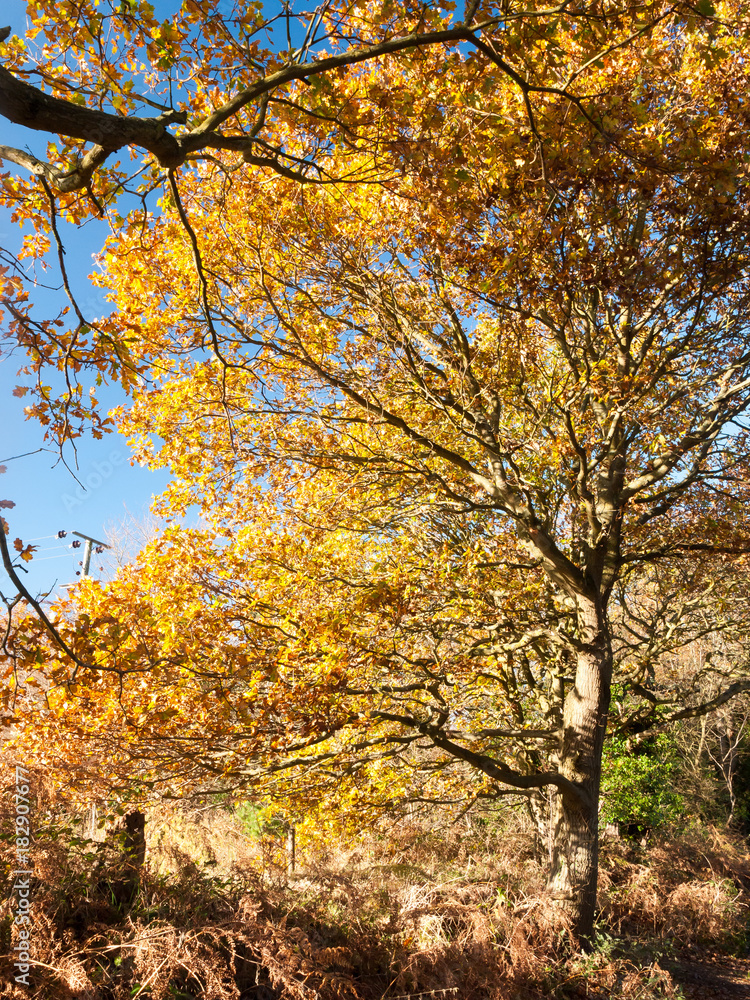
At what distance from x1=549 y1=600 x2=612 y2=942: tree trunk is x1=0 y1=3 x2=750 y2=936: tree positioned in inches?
1.3

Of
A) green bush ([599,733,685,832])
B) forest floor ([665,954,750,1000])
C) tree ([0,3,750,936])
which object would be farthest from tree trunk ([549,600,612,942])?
green bush ([599,733,685,832])

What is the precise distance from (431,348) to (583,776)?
17.1 feet

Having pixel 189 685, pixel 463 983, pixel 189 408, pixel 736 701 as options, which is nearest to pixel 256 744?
pixel 189 685

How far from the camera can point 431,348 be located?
7.04 meters

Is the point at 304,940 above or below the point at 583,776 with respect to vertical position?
below

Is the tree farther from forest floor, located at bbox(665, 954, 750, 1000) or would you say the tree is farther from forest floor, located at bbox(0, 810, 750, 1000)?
forest floor, located at bbox(665, 954, 750, 1000)

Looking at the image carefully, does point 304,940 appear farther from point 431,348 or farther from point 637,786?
point 637,786

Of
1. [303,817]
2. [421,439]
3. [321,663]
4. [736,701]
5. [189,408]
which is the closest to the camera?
[321,663]

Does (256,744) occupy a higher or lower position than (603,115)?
lower

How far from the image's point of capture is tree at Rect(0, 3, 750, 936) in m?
4.59

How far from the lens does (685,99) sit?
18.6 feet

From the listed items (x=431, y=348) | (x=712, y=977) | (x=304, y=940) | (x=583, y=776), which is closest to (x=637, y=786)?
(x=712, y=977)

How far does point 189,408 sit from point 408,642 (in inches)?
155

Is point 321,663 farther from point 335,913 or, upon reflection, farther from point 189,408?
point 189,408
